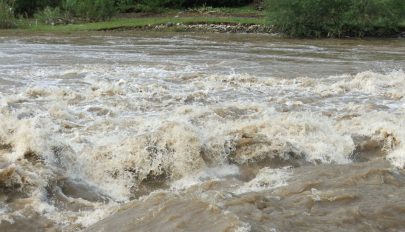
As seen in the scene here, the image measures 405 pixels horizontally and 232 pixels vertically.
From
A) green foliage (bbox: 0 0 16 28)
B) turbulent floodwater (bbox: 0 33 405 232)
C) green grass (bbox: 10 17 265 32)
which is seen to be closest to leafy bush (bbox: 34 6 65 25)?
green grass (bbox: 10 17 265 32)

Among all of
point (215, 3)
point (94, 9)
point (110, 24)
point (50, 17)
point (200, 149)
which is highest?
point (215, 3)

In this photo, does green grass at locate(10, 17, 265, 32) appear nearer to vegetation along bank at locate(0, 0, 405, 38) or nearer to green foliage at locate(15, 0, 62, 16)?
vegetation along bank at locate(0, 0, 405, 38)

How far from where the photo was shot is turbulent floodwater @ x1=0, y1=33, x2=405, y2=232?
17.7 feet

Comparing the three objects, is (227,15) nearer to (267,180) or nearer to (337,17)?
(337,17)

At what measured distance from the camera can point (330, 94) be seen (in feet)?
39.7

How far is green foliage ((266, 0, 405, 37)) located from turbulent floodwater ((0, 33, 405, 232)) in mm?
12068

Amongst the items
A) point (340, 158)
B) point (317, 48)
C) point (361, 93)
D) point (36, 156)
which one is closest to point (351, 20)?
point (317, 48)

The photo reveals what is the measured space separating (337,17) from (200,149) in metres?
22.0

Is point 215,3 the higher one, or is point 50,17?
point 215,3

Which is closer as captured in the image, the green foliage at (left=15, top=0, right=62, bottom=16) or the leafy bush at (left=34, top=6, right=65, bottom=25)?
the leafy bush at (left=34, top=6, right=65, bottom=25)

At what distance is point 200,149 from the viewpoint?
7.69 m

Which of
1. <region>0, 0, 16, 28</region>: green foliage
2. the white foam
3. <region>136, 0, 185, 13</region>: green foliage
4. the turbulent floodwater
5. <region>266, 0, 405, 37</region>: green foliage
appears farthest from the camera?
<region>136, 0, 185, 13</region>: green foliage

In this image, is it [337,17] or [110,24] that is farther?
[110,24]

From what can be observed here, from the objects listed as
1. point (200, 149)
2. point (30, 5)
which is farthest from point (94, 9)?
point (200, 149)
